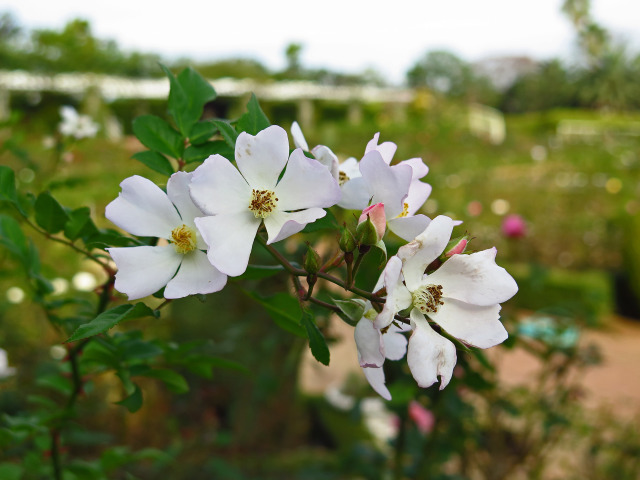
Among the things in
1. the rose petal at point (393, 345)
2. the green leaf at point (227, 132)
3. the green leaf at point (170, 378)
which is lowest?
the green leaf at point (170, 378)

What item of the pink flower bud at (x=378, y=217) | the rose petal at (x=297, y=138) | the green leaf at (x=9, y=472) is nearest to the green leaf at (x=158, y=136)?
the rose petal at (x=297, y=138)

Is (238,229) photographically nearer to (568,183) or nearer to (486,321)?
(486,321)

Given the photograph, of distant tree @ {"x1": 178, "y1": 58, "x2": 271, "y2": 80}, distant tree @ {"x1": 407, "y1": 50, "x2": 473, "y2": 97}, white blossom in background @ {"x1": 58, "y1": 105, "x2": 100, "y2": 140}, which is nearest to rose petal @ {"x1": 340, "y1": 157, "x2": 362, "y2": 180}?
white blossom in background @ {"x1": 58, "y1": 105, "x2": 100, "y2": 140}

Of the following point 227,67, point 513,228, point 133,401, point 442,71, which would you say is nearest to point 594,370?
point 513,228

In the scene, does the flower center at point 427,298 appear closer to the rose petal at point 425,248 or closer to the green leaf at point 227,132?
the rose petal at point 425,248

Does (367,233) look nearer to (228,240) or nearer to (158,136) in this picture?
(228,240)

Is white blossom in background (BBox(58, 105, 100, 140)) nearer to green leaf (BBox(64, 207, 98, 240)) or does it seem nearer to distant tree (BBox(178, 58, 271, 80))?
green leaf (BBox(64, 207, 98, 240))

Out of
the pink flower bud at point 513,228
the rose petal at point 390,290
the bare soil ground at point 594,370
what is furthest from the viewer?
the bare soil ground at point 594,370
